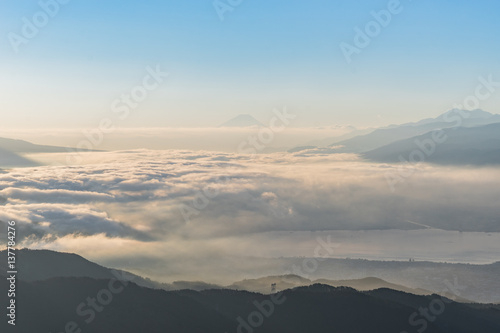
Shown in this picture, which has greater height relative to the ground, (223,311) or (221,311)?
(221,311)

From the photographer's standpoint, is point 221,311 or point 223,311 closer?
point 221,311

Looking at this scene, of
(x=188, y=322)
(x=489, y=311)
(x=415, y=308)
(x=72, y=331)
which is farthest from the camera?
(x=489, y=311)

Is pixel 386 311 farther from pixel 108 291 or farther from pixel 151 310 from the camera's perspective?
pixel 108 291

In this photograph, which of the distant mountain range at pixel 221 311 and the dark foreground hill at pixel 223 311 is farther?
the distant mountain range at pixel 221 311

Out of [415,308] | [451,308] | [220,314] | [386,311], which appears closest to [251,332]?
[220,314]

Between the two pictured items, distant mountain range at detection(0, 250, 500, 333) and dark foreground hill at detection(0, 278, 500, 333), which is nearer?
dark foreground hill at detection(0, 278, 500, 333)
